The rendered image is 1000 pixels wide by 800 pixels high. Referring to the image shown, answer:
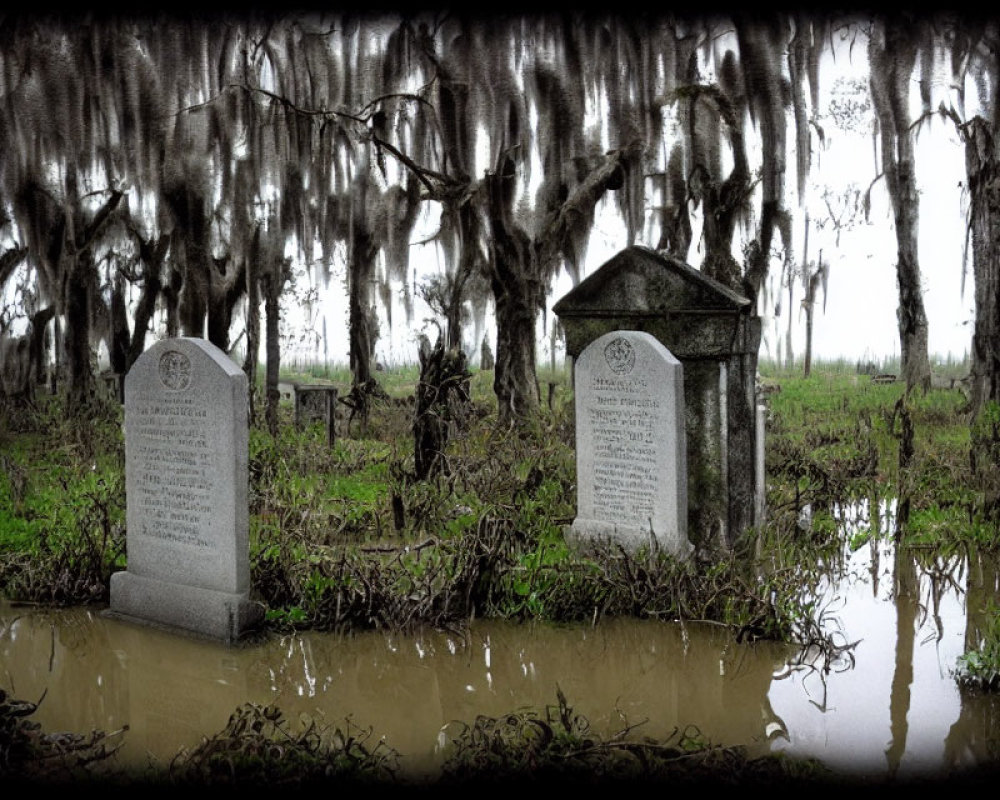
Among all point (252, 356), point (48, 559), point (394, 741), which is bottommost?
point (394, 741)

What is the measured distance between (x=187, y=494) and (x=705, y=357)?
3.27 metres

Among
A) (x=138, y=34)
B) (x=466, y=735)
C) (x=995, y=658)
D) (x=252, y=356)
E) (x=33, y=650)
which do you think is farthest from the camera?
(x=252, y=356)

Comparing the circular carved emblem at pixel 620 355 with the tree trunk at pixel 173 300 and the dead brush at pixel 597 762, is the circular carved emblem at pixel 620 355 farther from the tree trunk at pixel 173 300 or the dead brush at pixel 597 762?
the tree trunk at pixel 173 300

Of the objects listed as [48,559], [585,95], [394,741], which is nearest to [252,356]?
[585,95]

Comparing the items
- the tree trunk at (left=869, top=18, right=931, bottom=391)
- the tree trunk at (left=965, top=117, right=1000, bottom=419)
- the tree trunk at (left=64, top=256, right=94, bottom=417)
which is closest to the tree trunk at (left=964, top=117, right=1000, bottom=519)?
the tree trunk at (left=965, top=117, right=1000, bottom=419)

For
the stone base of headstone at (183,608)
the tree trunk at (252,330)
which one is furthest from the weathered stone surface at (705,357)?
the tree trunk at (252,330)

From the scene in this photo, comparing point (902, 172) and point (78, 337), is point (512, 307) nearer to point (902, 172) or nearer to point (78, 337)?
point (902, 172)

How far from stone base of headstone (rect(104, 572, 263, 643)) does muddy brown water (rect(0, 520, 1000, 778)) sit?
8 centimetres

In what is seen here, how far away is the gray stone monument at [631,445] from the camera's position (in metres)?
5.73

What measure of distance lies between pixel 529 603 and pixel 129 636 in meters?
2.12

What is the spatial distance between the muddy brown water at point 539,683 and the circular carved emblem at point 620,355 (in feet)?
5.17

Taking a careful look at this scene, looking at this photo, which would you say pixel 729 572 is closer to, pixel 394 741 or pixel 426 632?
pixel 426 632

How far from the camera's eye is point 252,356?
15.3 meters

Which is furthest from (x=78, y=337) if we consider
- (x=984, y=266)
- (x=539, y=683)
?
(x=984, y=266)
